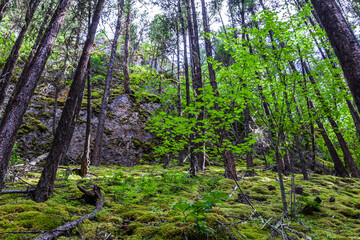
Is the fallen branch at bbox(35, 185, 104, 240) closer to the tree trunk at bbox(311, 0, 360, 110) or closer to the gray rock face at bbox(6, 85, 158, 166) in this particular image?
the tree trunk at bbox(311, 0, 360, 110)

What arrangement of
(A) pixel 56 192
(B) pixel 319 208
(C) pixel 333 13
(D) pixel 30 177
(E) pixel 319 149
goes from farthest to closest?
(E) pixel 319 149 → (D) pixel 30 177 → (B) pixel 319 208 → (A) pixel 56 192 → (C) pixel 333 13

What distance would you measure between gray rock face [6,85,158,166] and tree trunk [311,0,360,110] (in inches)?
367

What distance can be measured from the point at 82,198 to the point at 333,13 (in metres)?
5.23

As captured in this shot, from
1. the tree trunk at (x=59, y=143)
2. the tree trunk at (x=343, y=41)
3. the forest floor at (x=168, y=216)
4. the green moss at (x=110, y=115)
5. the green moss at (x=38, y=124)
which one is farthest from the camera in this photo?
the green moss at (x=110, y=115)

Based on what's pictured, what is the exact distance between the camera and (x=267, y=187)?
21.0 feet

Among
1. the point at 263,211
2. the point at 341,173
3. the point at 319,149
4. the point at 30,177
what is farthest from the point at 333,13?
the point at 319,149

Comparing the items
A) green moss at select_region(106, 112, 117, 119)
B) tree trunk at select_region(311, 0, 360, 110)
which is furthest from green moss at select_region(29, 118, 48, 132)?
tree trunk at select_region(311, 0, 360, 110)

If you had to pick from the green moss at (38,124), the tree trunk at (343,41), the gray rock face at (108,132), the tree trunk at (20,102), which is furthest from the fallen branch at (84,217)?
the green moss at (38,124)

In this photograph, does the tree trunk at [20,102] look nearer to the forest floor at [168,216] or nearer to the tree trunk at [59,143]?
the tree trunk at [59,143]

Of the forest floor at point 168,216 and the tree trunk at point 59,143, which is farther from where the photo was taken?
the tree trunk at point 59,143

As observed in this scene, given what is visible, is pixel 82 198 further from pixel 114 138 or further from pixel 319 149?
pixel 319 149

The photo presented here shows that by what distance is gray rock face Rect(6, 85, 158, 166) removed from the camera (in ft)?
30.2

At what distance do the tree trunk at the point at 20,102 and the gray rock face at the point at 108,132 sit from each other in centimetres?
591

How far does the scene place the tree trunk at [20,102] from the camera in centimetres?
283
